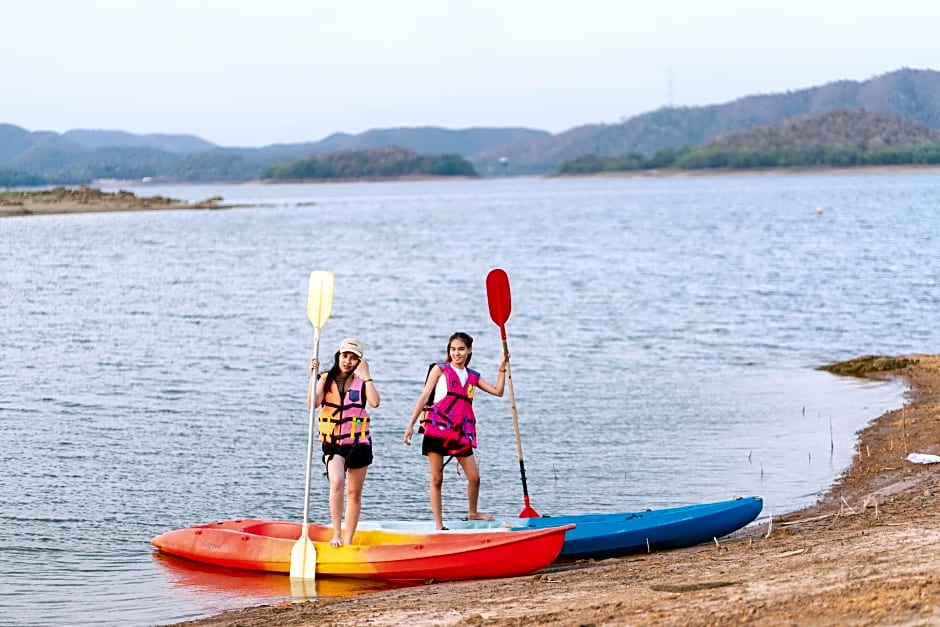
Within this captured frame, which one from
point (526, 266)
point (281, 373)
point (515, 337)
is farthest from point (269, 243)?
point (281, 373)

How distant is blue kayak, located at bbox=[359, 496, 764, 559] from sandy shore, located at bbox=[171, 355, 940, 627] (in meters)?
0.15

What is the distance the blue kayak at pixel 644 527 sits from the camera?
10.4 metres

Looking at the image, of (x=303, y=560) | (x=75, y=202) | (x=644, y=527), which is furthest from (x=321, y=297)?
(x=75, y=202)

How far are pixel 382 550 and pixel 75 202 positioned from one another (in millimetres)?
107843

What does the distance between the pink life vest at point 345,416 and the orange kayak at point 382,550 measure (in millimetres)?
957

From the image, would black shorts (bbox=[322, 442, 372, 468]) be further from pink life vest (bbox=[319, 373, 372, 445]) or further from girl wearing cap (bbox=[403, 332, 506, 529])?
girl wearing cap (bbox=[403, 332, 506, 529])

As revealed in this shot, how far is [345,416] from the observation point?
10.1m

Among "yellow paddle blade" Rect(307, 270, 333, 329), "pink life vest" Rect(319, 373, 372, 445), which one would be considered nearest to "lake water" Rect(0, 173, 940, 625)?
"pink life vest" Rect(319, 373, 372, 445)

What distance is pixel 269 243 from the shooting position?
7262 cm

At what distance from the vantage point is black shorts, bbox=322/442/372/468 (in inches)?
402

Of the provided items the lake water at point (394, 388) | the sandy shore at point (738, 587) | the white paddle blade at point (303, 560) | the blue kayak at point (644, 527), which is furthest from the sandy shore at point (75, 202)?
the sandy shore at point (738, 587)

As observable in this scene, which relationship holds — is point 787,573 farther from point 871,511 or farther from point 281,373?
point 281,373

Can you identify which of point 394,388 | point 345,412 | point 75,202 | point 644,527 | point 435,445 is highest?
point 75,202

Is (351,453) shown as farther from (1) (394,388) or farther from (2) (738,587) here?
(1) (394,388)
